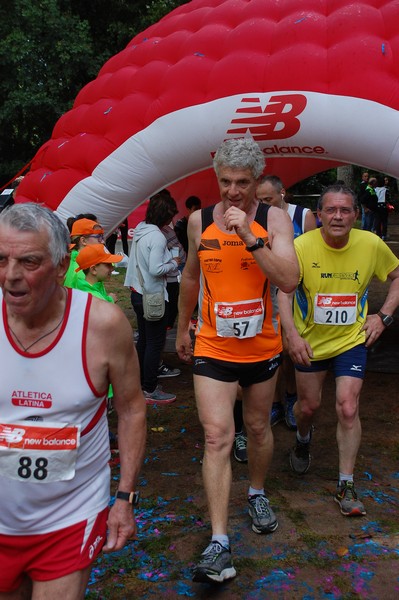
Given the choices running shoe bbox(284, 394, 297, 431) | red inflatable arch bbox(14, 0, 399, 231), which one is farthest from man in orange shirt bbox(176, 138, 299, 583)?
red inflatable arch bbox(14, 0, 399, 231)

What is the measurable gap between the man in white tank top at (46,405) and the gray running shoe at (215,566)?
38.4 inches

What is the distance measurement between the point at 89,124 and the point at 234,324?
412cm

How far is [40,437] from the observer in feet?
6.45

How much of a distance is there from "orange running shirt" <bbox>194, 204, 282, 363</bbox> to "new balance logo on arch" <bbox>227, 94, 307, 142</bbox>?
245 cm

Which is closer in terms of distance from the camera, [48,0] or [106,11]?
[48,0]

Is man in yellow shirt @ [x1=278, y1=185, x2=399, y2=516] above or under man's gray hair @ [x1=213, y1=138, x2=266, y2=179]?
under

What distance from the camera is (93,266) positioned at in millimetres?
4340

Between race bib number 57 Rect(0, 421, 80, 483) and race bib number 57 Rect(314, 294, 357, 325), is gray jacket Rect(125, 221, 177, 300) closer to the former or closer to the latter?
race bib number 57 Rect(314, 294, 357, 325)

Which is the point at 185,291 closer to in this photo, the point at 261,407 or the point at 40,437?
the point at 261,407

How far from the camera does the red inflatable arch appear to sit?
17.5 feet

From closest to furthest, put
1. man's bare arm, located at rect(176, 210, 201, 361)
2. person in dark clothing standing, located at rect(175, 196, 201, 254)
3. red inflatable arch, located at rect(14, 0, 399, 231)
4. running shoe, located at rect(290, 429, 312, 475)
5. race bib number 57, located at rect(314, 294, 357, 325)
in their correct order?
man's bare arm, located at rect(176, 210, 201, 361) < race bib number 57, located at rect(314, 294, 357, 325) < running shoe, located at rect(290, 429, 312, 475) < red inflatable arch, located at rect(14, 0, 399, 231) < person in dark clothing standing, located at rect(175, 196, 201, 254)

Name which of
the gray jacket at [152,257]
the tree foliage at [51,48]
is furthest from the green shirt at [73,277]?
the tree foliage at [51,48]

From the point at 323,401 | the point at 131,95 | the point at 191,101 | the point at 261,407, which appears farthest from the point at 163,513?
the point at 131,95

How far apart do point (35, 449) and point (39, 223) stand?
→ 65cm
